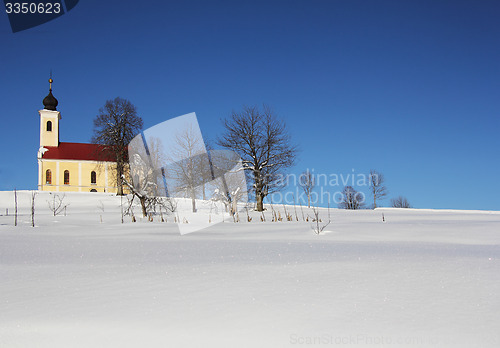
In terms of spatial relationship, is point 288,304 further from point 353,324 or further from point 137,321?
point 137,321

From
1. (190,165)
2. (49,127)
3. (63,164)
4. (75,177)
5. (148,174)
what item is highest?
(49,127)

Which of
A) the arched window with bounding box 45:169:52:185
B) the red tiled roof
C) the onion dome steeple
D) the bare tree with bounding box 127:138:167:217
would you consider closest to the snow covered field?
the bare tree with bounding box 127:138:167:217

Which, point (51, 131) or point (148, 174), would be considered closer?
point (148, 174)

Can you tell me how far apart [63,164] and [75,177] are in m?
2.06

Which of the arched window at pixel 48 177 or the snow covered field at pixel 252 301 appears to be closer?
the snow covered field at pixel 252 301

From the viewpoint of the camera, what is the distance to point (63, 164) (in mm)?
48188

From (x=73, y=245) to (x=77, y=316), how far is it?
11.0 ft

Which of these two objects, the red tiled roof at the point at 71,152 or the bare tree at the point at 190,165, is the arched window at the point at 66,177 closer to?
the red tiled roof at the point at 71,152

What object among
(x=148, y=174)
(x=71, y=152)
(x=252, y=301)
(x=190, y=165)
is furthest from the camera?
(x=71, y=152)

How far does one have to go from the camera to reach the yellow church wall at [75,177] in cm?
4728

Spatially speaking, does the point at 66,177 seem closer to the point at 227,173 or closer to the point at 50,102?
the point at 50,102

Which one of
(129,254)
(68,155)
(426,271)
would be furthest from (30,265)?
(68,155)

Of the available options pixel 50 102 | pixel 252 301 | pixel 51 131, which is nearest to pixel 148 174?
pixel 252 301

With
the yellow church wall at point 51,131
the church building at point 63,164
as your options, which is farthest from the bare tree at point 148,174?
the yellow church wall at point 51,131
